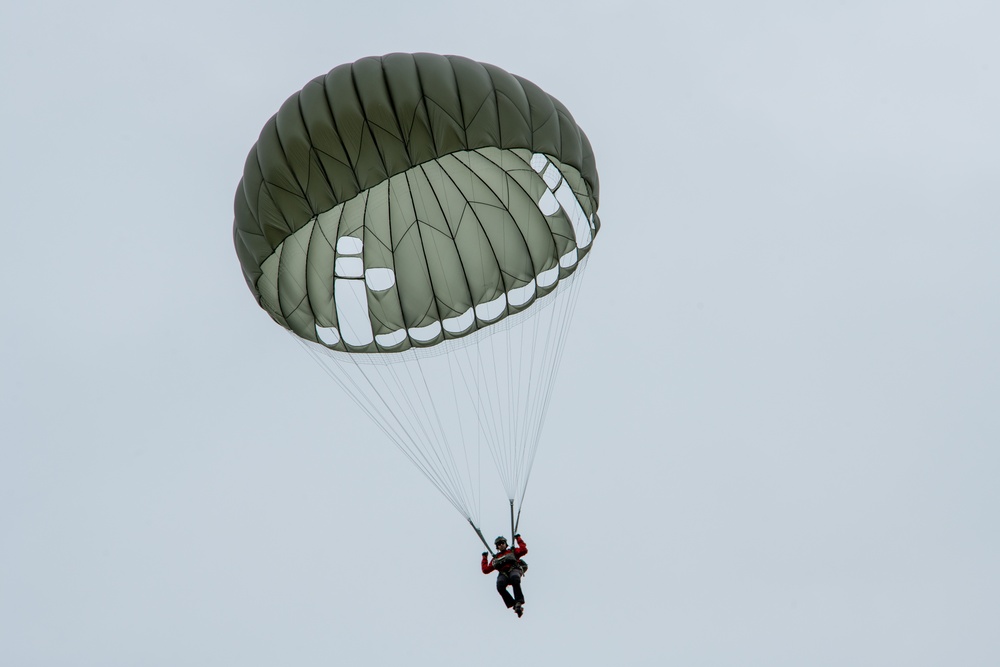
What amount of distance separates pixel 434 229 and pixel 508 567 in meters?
4.58

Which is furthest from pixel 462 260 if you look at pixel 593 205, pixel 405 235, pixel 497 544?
pixel 497 544

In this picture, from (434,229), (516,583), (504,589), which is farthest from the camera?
(434,229)

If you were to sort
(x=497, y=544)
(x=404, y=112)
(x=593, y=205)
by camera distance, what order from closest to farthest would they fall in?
1. (x=404, y=112)
2. (x=497, y=544)
3. (x=593, y=205)

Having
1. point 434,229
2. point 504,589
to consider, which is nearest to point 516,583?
point 504,589

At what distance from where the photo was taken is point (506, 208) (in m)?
15.7

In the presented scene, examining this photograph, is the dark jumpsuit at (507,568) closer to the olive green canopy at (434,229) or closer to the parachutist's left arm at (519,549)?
the parachutist's left arm at (519,549)

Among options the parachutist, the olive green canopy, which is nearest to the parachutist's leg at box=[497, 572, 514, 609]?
the parachutist

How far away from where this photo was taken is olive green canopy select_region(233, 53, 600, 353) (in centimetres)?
1411

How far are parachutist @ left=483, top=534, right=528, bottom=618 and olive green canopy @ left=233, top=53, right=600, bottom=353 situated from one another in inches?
117

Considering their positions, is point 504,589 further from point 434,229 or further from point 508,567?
point 434,229

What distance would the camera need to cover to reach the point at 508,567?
15.1 meters

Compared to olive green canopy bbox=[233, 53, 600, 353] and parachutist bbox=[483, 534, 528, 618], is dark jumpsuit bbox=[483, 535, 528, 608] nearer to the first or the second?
parachutist bbox=[483, 534, 528, 618]

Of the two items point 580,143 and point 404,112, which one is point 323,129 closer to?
point 404,112

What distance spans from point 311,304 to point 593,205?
408cm
